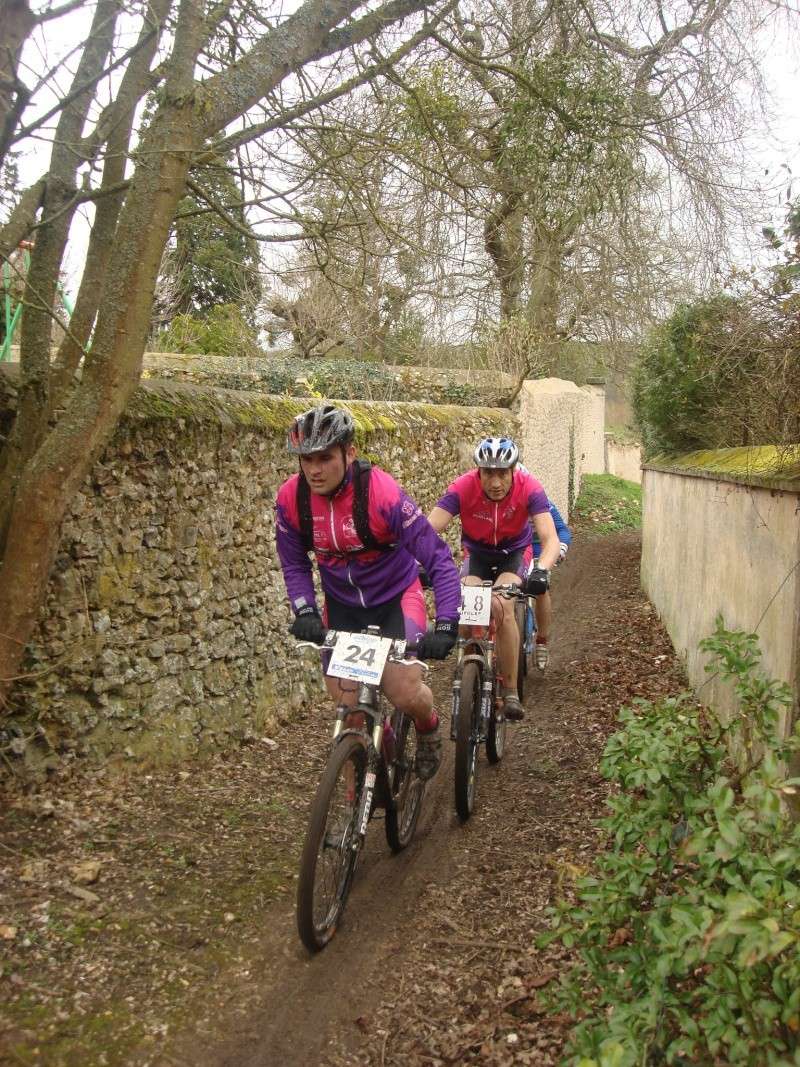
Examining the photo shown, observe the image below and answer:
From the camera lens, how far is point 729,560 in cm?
574

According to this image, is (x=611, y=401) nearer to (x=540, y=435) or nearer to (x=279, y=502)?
(x=540, y=435)

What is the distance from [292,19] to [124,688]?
12.6ft

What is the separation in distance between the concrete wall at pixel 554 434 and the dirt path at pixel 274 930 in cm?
1047

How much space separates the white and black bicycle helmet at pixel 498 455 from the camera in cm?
581

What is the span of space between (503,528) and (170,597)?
7.76 ft

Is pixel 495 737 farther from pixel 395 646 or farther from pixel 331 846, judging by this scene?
pixel 331 846

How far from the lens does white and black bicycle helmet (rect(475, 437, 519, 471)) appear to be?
19.1 feet

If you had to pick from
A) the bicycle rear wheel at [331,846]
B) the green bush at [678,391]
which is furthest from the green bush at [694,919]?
the green bush at [678,391]

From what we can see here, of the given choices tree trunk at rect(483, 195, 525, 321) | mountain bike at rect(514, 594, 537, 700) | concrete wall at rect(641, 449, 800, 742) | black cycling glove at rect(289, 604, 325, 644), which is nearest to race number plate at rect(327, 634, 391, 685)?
black cycling glove at rect(289, 604, 325, 644)

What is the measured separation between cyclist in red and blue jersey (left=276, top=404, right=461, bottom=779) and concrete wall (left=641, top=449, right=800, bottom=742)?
5.01 ft

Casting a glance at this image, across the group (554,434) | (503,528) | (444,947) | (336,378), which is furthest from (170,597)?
(554,434)

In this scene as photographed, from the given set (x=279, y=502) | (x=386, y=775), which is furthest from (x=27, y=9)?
(x=386, y=775)

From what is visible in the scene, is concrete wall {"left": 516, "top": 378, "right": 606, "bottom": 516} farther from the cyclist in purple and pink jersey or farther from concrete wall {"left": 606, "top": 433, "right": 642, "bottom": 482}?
the cyclist in purple and pink jersey

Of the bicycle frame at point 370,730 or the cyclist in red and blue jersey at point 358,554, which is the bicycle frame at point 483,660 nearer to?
the cyclist in red and blue jersey at point 358,554
